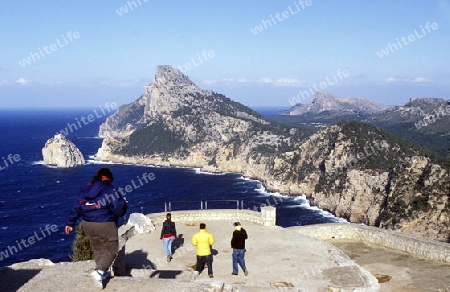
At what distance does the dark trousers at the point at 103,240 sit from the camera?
895 cm

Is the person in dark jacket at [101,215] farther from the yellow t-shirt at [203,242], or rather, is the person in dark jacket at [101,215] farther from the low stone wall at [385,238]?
the low stone wall at [385,238]

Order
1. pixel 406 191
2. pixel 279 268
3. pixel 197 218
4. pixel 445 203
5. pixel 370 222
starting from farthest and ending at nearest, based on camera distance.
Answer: pixel 370 222 → pixel 406 191 → pixel 445 203 → pixel 197 218 → pixel 279 268

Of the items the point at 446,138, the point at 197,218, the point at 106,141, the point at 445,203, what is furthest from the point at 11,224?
the point at 446,138

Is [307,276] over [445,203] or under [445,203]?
over

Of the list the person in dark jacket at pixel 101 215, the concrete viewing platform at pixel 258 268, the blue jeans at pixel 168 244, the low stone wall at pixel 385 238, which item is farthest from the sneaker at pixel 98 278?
the low stone wall at pixel 385 238

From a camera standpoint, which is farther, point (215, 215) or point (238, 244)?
point (215, 215)

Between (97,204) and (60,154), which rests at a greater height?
(60,154)

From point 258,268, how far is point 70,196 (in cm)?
9303

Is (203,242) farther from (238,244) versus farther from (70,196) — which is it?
(70,196)

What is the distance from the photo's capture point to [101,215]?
29.1ft

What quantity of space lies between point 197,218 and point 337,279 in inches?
400

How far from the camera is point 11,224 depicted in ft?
248

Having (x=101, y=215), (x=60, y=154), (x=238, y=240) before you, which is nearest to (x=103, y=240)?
(x=101, y=215)

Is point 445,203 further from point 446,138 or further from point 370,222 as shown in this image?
point 446,138
